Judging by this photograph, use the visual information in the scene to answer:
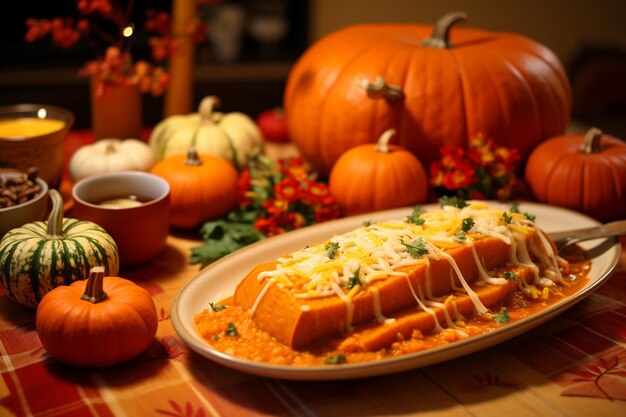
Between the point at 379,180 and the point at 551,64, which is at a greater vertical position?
the point at 551,64

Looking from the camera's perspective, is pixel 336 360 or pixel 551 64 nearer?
pixel 336 360

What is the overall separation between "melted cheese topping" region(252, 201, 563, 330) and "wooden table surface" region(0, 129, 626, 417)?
0.40 feet

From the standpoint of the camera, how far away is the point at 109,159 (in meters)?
2.04

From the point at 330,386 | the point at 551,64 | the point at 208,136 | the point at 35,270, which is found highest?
the point at 551,64

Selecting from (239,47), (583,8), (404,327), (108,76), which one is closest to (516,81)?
(404,327)

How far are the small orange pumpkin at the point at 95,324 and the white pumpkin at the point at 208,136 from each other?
901mm

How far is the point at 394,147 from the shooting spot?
2.04 m

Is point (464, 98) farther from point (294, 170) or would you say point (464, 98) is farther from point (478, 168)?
point (294, 170)

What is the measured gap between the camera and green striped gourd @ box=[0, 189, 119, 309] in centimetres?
143

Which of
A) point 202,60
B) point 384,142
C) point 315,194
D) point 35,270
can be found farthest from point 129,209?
point 202,60

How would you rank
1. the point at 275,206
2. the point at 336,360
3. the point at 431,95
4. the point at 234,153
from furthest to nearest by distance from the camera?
the point at 234,153
the point at 431,95
the point at 275,206
the point at 336,360

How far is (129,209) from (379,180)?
0.70 metres

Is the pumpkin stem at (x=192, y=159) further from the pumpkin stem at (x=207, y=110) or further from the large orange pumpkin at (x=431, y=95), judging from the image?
the large orange pumpkin at (x=431, y=95)

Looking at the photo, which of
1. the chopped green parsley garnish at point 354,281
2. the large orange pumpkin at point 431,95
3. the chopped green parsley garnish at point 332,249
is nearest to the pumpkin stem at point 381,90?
the large orange pumpkin at point 431,95
